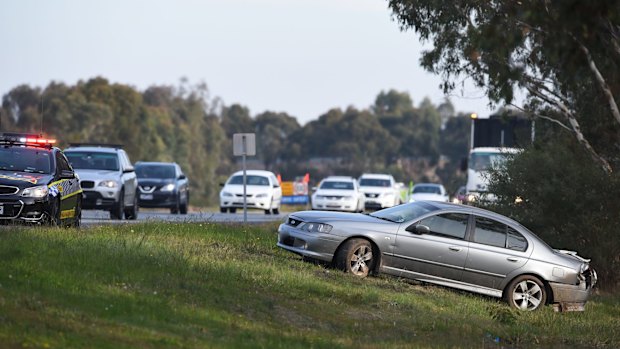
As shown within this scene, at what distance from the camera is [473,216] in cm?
2031

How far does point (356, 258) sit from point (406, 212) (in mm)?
1375

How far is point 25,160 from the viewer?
21.0m

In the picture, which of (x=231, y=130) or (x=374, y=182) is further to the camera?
(x=231, y=130)

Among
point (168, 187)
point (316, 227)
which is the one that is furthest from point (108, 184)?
point (168, 187)

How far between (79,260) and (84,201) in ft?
41.9

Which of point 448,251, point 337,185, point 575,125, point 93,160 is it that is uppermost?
point 575,125

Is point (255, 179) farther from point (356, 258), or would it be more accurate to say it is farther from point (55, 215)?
point (356, 258)

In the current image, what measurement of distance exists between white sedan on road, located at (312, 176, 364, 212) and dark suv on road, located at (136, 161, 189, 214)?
9041mm

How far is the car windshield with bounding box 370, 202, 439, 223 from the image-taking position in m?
20.2

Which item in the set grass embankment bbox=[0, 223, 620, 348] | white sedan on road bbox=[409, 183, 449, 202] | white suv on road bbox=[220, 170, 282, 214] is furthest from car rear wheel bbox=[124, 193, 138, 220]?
white sedan on road bbox=[409, 183, 449, 202]

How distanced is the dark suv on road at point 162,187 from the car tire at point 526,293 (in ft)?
65.0

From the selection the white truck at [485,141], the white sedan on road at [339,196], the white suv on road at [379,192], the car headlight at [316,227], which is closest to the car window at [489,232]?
the car headlight at [316,227]

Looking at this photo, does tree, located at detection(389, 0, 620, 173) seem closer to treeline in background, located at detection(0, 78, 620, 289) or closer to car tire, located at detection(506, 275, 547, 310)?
treeline in background, located at detection(0, 78, 620, 289)

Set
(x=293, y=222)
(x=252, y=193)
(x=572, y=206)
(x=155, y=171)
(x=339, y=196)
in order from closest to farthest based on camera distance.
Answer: (x=293, y=222) → (x=572, y=206) → (x=155, y=171) → (x=252, y=193) → (x=339, y=196)
